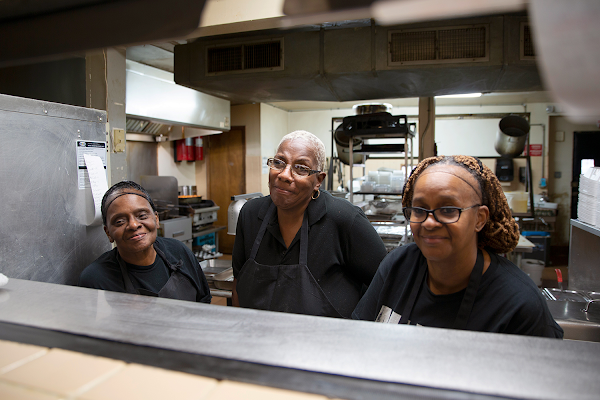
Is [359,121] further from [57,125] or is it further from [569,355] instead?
[569,355]

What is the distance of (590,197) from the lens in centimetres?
226

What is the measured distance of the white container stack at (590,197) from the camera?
2203 millimetres

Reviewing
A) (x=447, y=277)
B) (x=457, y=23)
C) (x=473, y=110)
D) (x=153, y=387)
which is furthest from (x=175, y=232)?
(x=473, y=110)

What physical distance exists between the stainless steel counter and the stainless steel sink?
1.74m

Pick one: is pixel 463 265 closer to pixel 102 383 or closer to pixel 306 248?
pixel 306 248

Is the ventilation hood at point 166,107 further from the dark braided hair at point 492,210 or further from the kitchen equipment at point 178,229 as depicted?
the dark braided hair at point 492,210

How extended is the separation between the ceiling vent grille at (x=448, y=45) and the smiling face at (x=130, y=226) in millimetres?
2339

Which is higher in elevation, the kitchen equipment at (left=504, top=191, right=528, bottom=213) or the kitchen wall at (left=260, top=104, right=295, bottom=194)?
the kitchen wall at (left=260, top=104, right=295, bottom=194)

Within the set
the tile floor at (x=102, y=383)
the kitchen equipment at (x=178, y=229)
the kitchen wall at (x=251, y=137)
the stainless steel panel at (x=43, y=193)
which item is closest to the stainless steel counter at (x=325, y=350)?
the tile floor at (x=102, y=383)

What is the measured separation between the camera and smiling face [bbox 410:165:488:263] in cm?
112

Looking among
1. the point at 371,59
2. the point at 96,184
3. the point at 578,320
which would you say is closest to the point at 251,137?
the point at 371,59

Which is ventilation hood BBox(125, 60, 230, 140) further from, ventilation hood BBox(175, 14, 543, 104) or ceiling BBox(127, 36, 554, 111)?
ventilation hood BBox(175, 14, 543, 104)

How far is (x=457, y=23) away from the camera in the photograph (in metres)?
2.92

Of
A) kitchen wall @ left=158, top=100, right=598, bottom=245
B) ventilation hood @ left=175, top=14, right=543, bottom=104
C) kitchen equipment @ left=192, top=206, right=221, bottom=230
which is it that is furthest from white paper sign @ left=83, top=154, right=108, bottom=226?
kitchen wall @ left=158, top=100, right=598, bottom=245
